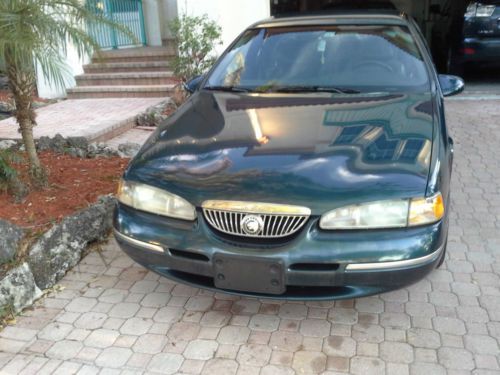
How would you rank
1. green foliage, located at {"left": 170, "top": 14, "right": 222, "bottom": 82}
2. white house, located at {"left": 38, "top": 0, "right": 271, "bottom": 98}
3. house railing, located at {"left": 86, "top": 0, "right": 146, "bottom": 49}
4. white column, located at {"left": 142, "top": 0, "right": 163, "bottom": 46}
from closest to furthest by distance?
1. green foliage, located at {"left": 170, "top": 14, "right": 222, "bottom": 82}
2. white house, located at {"left": 38, "top": 0, "right": 271, "bottom": 98}
3. house railing, located at {"left": 86, "top": 0, "right": 146, "bottom": 49}
4. white column, located at {"left": 142, "top": 0, "right": 163, "bottom": 46}

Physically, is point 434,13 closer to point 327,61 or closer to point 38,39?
point 327,61

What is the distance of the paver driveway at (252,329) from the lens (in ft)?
8.28

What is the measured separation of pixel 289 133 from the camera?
9.22 feet

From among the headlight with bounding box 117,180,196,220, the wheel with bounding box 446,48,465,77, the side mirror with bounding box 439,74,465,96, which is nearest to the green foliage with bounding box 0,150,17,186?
the headlight with bounding box 117,180,196,220

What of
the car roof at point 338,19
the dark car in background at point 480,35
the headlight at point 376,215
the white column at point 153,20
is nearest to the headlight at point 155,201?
the headlight at point 376,215

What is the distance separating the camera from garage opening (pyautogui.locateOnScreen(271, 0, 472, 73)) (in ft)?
27.6

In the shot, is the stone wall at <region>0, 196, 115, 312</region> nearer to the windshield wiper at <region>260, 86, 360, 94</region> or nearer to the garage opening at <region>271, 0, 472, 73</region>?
the windshield wiper at <region>260, 86, 360, 94</region>

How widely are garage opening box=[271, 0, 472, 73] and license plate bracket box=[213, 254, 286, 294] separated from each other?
576 cm

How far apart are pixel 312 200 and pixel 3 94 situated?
7333 mm

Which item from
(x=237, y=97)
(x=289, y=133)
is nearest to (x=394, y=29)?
(x=237, y=97)

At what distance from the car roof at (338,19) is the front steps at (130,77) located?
12.9 ft

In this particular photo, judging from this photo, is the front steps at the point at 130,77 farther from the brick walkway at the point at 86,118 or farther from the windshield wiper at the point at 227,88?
the windshield wiper at the point at 227,88

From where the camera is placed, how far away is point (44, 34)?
3.12 m

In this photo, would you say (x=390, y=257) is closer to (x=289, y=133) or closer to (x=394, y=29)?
(x=289, y=133)
